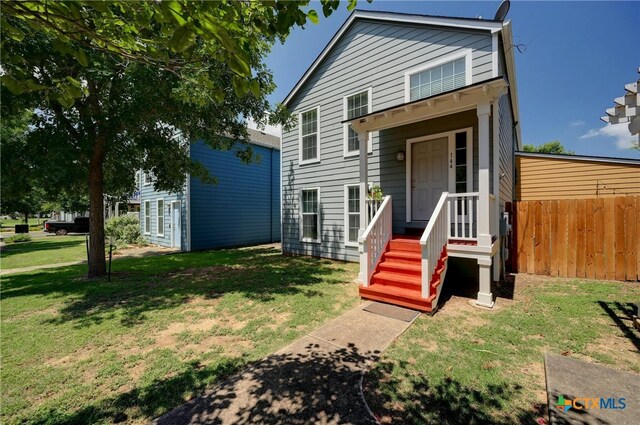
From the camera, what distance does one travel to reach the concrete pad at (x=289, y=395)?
2160 mm

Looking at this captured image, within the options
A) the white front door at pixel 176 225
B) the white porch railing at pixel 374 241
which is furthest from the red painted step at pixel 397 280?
the white front door at pixel 176 225

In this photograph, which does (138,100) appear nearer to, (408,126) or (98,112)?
(98,112)

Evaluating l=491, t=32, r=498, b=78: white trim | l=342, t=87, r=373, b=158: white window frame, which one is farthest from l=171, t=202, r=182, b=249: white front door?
l=491, t=32, r=498, b=78: white trim

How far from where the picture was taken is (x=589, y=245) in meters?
6.19

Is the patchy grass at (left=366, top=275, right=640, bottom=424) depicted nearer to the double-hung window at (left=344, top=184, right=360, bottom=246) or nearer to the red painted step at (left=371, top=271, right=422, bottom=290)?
the red painted step at (left=371, top=271, right=422, bottom=290)

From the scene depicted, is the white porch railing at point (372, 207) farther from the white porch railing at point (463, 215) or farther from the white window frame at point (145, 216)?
the white window frame at point (145, 216)

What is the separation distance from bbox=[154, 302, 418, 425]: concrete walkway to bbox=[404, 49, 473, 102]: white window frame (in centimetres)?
597

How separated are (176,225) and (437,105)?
12.2 m

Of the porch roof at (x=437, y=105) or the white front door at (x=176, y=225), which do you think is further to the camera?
the white front door at (x=176, y=225)

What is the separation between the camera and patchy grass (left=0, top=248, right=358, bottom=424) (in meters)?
2.42

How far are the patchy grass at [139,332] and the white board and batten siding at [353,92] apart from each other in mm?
2433

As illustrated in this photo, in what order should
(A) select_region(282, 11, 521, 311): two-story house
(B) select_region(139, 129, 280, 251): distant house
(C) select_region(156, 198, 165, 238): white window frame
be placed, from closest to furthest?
(A) select_region(282, 11, 521, 311): two-story house, (B) select_region(139, 129, 280, 251): distant house, (C) select_region(156, 198, 165, 238): white window frame

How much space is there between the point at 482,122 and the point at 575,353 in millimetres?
3619

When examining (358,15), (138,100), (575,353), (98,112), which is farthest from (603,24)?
(98,112)
